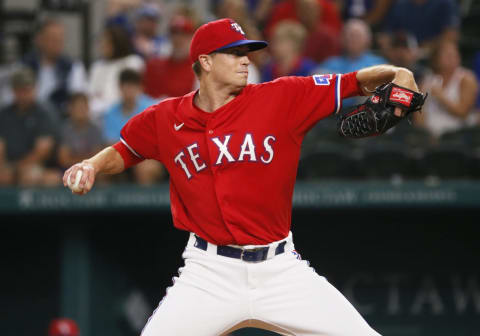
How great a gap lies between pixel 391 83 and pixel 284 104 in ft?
1.58

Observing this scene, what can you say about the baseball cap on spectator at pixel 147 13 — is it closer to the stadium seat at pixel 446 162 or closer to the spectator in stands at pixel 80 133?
the spectator in stands at pixel 80 133

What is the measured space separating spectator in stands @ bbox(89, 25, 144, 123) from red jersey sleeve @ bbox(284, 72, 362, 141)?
3882 mm

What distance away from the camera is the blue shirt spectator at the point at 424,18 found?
26.2 feet

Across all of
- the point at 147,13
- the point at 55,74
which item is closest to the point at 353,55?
the point at 147,13

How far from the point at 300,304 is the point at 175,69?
417 cm

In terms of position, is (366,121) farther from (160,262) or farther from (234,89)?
(160,262)

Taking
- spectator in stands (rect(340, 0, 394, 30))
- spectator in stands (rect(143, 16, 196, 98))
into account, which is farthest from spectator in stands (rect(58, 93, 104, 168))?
spectator in stands (rect(340, 0, 394, 30))

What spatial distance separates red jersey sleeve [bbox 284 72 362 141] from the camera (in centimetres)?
369

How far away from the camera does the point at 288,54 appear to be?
23.7 ft

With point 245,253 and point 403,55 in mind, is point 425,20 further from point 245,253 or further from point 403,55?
point 245,253

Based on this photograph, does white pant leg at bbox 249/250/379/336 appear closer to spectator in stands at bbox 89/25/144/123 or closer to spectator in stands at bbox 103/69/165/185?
spectator in stands at bbox 103/69/165/185

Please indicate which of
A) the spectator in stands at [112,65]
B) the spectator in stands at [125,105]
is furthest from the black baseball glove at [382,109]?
the spectator in stands at [112,65]

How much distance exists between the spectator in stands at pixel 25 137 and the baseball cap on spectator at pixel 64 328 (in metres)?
1.04

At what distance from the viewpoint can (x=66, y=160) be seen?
6621 mm
